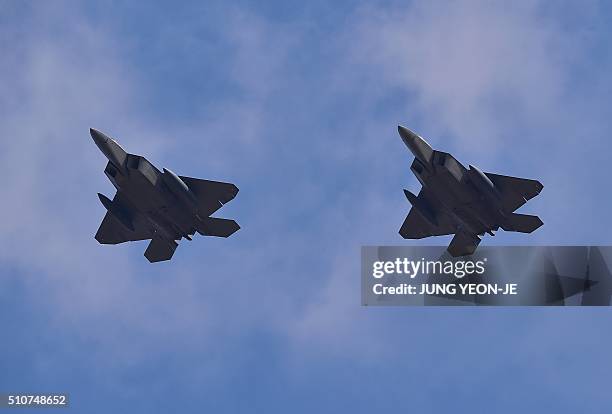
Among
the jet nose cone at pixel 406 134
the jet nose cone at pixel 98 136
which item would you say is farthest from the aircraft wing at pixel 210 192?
the jet nose cone at pixel 406 134

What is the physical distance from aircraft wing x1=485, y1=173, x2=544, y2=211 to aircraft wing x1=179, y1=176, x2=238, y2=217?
649 inches

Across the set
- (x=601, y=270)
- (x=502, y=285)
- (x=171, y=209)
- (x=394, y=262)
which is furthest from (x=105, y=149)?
(x=601, y=270)

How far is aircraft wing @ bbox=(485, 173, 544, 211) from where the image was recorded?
90.6 metres

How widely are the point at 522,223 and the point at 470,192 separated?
4436 millimetres

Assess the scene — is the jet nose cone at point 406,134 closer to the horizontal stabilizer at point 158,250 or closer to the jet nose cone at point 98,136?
the horizontal stabilizer at point 158,250

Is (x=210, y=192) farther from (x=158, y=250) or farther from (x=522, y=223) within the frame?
(x=522, y=223)

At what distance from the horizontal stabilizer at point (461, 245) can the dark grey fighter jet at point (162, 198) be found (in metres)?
15.0

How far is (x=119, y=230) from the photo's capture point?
9806 centimetres

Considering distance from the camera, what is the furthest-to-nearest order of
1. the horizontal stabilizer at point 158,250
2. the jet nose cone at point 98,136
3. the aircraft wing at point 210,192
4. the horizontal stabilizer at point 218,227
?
the horizontal stabilizer at point 158,250
the horizontal stabilizer at point 218,227
the aircraft wing at point 210,192
the jet nose cone at point 98,136

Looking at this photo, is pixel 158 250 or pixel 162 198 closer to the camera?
pixel 162 198

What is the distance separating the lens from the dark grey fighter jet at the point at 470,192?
89.2m

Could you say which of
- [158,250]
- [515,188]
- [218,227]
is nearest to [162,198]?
[218,227]

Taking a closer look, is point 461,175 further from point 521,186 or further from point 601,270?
point 601,270

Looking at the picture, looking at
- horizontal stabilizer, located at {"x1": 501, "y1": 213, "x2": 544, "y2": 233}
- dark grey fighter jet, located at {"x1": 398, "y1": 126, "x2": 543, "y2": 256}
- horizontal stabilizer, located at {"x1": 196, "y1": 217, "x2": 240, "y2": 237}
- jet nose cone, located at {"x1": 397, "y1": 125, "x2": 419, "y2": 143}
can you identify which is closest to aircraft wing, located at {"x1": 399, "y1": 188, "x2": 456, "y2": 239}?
dark grey fighter jet, located at {"x1": 398, "y1": 126, "x2": 543, "y2": 256}
